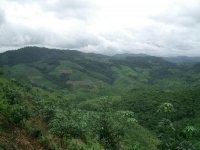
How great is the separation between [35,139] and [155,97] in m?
148

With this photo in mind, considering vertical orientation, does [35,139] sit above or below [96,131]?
below

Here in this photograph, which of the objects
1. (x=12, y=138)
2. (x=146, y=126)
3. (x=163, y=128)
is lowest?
(x=146, y=126)

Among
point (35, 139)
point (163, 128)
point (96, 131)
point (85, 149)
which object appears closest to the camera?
point (163, 128)

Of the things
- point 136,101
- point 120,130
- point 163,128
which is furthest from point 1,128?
point 136,101

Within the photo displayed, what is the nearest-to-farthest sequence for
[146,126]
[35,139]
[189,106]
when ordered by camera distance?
[35,139]
[146,126]
[189,106]

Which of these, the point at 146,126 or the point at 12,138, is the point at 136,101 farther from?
the point at 12,138

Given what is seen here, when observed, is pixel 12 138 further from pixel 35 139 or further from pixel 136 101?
pixel 136 101

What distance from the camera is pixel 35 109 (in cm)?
4394

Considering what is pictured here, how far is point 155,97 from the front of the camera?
575ft

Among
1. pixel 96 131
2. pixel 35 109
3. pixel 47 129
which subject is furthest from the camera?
pixel 35 109

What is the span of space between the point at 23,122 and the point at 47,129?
165 inches

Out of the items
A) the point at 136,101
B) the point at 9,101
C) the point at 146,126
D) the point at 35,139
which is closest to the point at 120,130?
the point at 35,139

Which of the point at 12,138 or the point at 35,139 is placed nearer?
the point at 12,138

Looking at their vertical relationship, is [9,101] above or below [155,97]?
above
